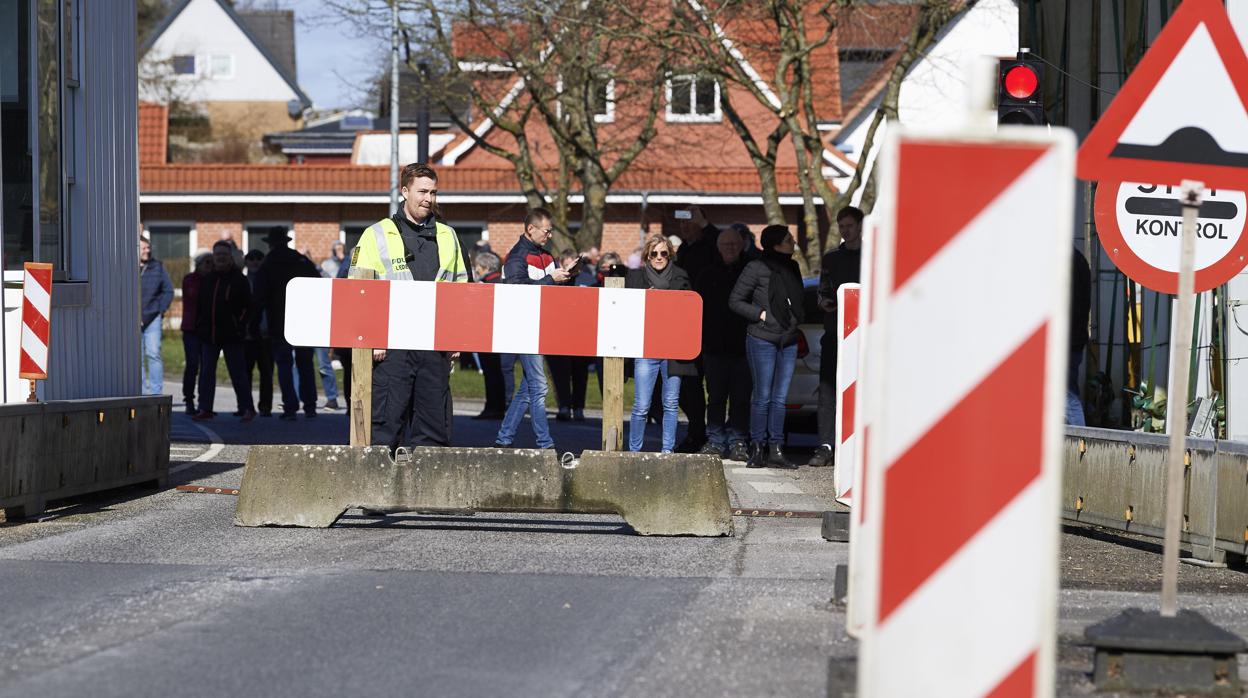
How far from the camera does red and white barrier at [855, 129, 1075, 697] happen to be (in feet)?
12.6

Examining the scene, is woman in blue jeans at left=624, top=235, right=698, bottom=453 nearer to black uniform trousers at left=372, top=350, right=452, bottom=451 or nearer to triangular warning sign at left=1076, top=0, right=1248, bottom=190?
black uniform trousers at left=372, top=350, right=452, bottom=451

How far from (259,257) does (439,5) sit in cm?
965

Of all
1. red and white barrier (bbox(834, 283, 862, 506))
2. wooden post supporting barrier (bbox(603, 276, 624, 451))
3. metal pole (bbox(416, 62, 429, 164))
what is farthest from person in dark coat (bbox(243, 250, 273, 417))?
red and white barrier (bbox(834, 283, 862, 506))

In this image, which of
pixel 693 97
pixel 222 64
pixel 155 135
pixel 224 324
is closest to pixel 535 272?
pixel 224 324

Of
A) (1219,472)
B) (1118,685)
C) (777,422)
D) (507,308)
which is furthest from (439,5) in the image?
(1118,685)

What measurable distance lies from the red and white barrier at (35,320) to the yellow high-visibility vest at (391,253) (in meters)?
1.87

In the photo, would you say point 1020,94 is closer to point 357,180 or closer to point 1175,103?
point 1175,103

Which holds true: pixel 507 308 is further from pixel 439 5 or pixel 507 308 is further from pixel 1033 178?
pixel 439 5

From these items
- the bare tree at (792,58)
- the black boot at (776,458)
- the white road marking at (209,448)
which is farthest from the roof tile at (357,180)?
the black boot at (776,458)

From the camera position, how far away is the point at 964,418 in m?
3.84

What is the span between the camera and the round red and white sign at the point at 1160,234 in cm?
815

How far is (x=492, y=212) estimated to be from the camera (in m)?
47.5

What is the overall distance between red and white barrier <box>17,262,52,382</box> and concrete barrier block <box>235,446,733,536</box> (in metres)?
1.84

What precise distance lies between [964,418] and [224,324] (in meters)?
17.2
